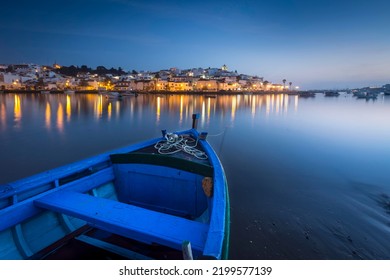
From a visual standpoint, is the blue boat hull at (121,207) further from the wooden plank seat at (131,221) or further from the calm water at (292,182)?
the calm water at (292,182)

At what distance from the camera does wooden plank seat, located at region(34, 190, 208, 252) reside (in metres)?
2.61

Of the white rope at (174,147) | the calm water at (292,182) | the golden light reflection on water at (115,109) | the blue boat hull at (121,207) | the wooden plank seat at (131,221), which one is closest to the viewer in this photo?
the wooden plank seat at (131,221)

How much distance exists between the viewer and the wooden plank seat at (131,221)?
2607 millimetres

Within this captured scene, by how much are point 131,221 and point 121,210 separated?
33 cm

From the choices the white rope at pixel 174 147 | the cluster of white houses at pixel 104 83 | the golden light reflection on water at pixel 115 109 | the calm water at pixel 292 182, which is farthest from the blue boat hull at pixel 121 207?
the cluster of white houses at pixel 104 83

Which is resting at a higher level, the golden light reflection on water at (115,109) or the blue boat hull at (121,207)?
the golden light reflection on water at (115,109)

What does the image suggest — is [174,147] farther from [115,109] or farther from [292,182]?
[115,109]

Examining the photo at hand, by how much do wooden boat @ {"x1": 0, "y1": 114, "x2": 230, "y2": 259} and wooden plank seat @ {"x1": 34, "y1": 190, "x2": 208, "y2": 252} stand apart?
1 centimetres

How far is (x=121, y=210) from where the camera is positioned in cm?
313

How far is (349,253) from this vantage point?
185 inches

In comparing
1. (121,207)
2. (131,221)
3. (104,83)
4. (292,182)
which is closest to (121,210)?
(121,207)

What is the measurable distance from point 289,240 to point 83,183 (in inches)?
170

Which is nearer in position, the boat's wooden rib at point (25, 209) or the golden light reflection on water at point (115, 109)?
the boat's wooden rib at point (25, 209)

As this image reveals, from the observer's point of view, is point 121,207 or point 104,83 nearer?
point 121,207
